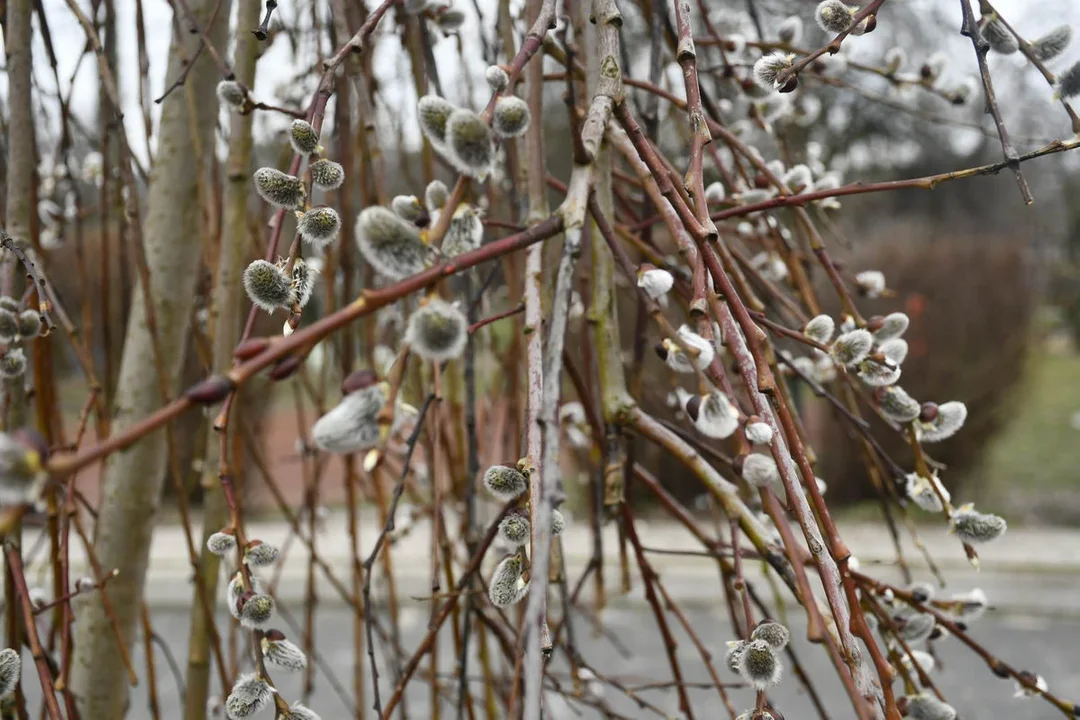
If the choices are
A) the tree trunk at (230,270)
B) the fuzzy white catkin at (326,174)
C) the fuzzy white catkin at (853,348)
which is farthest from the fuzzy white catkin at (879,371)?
the tree trunk at (230,270)

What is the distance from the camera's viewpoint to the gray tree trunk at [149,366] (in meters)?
0.83

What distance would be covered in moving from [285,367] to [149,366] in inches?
25.5

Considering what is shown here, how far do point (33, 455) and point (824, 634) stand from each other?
0.33m

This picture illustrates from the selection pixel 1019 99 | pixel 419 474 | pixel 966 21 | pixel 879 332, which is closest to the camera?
pixel 966 21

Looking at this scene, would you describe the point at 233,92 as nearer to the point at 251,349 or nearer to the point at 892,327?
the point at 251,349

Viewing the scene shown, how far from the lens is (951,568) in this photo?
2775 millimetres

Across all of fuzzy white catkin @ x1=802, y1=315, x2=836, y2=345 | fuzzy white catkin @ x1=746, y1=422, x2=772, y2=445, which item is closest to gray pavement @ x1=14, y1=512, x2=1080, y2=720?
fuzzy white catkin @ x1=802, y1=315, x2=836, y2=345

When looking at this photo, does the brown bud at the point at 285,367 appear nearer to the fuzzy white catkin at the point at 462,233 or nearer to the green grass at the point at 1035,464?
the fuzzy white catkin at the point at 462,233

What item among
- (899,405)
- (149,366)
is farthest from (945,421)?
(149,366)

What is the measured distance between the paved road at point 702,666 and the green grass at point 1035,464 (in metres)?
1.31

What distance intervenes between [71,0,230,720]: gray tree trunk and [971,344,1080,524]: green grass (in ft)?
12.2

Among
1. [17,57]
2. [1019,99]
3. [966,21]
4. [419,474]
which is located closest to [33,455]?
[966,21]

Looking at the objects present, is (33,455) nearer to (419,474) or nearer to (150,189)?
(150,189)

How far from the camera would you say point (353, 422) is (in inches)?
12.4
